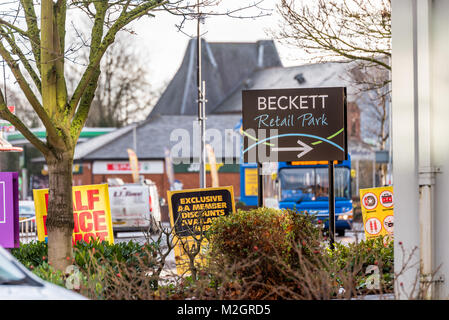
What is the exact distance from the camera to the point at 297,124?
39.7 feet

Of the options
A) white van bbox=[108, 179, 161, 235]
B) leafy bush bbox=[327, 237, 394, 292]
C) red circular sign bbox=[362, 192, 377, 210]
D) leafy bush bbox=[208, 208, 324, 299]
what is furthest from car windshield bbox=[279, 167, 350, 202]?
leafy bush bbox=[208, 208, 324, 299]

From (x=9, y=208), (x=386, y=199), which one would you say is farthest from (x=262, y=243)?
(x=386, y=199)

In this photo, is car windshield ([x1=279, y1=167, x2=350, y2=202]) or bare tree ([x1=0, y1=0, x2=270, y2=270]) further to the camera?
car windshield ([x1=279, y1=167, x2=350, y2=202])

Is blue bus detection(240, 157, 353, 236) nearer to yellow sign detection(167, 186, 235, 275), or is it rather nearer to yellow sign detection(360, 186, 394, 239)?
yellow sign detection(360, 186, 394, 239)

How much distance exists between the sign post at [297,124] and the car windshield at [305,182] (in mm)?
12861

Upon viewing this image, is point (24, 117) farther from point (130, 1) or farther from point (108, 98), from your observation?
point (130, 1)

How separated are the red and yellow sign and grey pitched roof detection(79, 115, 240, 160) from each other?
41195 mm

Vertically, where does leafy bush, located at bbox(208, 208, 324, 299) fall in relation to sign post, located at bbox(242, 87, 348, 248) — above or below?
below

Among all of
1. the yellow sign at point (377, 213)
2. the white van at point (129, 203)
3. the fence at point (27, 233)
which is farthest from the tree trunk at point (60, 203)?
the white van at point (129, 203)

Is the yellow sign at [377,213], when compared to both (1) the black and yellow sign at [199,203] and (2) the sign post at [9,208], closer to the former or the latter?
(1) the black and yellow sign at [199,203]

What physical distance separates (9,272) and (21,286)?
18cm

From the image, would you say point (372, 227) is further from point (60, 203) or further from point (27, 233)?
point (27, 233)

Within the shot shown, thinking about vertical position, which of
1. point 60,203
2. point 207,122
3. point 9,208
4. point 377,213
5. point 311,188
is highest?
point 207,122

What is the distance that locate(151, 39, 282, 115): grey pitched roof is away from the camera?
68.8m
